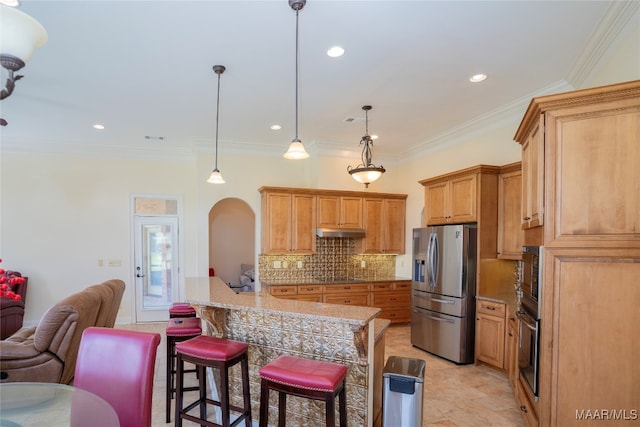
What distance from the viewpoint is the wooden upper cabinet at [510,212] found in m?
4.01

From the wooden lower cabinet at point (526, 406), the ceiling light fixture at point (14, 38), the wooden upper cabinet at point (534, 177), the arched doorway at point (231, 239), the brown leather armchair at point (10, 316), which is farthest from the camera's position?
the arched doorway at point (231, 239)

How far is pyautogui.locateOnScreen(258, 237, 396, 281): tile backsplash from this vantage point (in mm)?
5941

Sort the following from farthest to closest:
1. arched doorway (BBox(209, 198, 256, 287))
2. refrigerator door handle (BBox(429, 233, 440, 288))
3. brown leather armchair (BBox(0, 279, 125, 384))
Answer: arched doorway (BBox(209, 198, 256, 287))
refrigerator door handle (BBox(429, 233, 440, 288))
brown leather armchair (BBox(0, 279, 125, 384))

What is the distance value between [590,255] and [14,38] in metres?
3.22

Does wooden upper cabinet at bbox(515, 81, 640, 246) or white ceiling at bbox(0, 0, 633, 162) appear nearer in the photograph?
wooden upper cabinet at bbox(515, 81, 640, 246)

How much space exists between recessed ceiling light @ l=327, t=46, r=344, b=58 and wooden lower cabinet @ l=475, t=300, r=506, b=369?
3.16 metres

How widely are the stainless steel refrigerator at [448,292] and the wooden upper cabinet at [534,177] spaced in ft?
4.36

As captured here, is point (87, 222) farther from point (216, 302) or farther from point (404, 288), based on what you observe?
point (404, 288)

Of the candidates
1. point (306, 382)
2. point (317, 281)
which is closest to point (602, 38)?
point (306, 382)

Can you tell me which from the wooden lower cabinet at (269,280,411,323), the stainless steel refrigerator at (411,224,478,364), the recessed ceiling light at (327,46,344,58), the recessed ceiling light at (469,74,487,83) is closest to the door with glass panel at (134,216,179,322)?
the wooden lower cabinet at (269,280,411,323)

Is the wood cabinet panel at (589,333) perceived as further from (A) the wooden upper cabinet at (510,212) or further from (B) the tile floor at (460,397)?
(A) the wooden upper cabinet at (510,212)

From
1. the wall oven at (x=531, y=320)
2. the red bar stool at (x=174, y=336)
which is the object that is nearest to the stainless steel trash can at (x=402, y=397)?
the wall oven at (x=531, y=320)

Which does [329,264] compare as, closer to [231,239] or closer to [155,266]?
[231,239]

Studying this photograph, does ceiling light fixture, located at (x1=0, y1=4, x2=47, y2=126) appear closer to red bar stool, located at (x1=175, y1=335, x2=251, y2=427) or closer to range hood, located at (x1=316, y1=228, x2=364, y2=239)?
red bar stool, located at (x1=175, y1=335, x2=251, y2=427)
